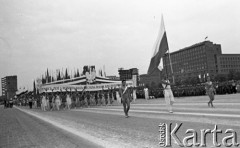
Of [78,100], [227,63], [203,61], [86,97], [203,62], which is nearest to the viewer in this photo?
[86,97]

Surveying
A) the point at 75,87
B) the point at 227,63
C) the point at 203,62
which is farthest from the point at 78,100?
the point at 227,63

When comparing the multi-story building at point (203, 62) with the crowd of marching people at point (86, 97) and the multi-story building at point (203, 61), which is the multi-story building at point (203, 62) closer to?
the multi-story building at point (203, 61)

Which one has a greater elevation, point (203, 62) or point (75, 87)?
point (203, 62)

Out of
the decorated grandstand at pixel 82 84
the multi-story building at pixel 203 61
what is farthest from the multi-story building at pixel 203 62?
the decorated grandstand at pixel 82 84

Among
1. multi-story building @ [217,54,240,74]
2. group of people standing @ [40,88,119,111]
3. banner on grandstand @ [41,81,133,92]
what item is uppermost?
multi-story building @ [217,54,240,74]

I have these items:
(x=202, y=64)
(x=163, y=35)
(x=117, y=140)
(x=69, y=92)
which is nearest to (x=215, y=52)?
(x=202, y=64)

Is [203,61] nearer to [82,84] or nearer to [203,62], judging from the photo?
[203,62]

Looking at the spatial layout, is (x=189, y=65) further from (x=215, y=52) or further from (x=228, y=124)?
(x=228, y=124)

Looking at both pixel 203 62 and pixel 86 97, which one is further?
pixel 203 62

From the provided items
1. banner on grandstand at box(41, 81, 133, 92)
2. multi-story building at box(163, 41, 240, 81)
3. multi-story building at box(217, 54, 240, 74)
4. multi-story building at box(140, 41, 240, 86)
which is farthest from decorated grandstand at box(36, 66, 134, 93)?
multi-story building at box(217, 54, 240, 74)

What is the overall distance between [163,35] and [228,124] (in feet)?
29.7

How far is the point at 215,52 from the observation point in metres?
153

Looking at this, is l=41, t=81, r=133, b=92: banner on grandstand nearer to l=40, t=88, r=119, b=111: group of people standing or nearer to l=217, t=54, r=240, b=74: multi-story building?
l=40, t=88, r=119, b=111: group of people standing

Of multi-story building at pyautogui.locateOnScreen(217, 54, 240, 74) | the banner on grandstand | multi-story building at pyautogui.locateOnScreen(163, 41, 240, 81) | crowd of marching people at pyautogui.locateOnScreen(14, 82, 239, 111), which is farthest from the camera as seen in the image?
multi-story building at pyautogui.locateOnScreen(217, 54, 240, 74)
